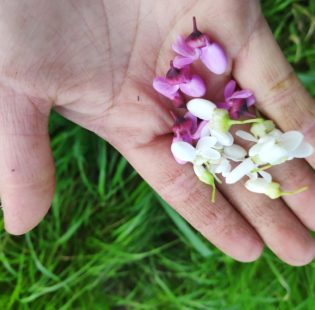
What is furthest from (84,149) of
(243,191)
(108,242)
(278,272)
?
(278,272)

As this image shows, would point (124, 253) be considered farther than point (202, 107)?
Yes

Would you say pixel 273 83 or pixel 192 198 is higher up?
pixel 273 83

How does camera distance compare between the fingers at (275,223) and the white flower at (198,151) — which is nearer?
the white flower at (198,151)

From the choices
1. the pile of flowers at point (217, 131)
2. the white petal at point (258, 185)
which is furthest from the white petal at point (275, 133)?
the white petal at point (258, 185)

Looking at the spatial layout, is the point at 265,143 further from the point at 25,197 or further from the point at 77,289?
the point at 77,289

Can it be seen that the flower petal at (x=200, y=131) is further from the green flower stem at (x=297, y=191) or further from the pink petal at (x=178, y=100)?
the green flower stem at (x=297, y=191)

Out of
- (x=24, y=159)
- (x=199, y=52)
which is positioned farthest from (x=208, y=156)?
(x=24, y=159)

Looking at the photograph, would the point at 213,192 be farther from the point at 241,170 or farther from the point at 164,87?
the point at 164,87

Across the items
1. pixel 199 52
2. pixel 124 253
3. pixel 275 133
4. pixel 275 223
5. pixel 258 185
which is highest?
pixel 199 52

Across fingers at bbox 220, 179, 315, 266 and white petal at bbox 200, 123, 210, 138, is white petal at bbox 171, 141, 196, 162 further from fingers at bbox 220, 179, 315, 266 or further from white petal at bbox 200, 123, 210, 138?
fingers at bbox 220, 179, 315, 266
